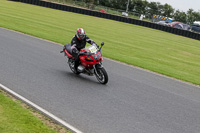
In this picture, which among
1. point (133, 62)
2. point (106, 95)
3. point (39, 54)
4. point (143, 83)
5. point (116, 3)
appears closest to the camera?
point (106, 95)

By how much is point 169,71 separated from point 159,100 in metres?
5.51

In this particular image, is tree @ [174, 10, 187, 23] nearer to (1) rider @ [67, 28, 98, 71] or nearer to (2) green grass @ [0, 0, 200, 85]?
(2) green grass @ [0, 0, 200, 85]

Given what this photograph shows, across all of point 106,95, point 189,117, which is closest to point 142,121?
point 189,117

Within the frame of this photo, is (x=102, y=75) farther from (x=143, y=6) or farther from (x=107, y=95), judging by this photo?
(x=143, y=6)

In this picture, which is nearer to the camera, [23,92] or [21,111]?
[21,111]

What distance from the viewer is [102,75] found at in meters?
9.41

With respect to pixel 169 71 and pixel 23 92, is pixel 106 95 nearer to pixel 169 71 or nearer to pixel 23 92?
pixel 23 92

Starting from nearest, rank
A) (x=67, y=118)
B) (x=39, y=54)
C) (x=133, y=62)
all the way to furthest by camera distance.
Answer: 1. (x=67, y=118)
2. (x=39, y=54)
3. (x=133, y=62)

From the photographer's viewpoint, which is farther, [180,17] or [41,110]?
[180,17]

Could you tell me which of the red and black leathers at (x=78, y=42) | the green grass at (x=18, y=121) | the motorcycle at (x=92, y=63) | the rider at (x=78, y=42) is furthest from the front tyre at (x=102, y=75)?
the green grass at (x=18, y=121)

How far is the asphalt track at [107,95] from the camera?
6.26 m

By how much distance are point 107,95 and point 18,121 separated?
9.90ft

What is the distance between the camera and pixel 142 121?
6.42 metres

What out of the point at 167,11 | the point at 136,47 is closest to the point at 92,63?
the point at 136,47
